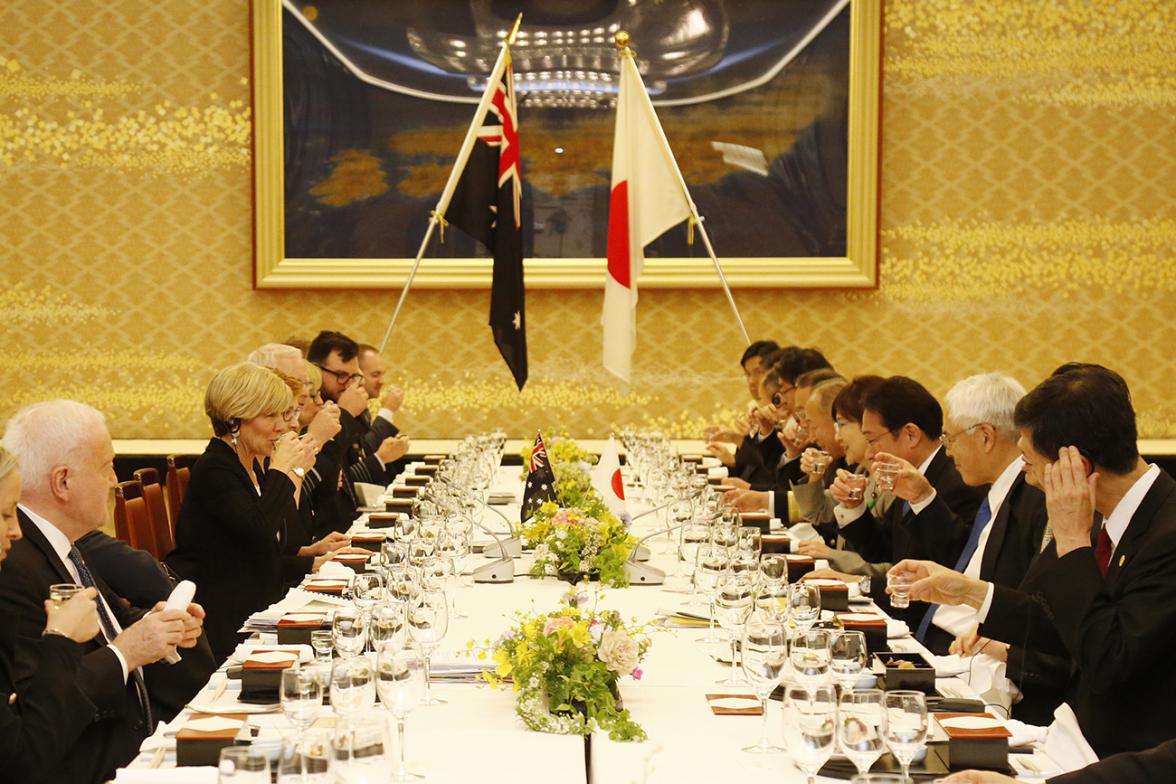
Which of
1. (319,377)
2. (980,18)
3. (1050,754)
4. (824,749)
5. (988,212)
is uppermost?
(980,18)

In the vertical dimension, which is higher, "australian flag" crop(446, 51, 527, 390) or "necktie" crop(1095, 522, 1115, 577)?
"australian flag" crop(446, 51, 527, 390)

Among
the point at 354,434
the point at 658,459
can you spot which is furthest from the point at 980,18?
the point at 354,434

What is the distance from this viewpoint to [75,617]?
9.09 ft

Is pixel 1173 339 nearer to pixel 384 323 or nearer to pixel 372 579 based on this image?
pixel 384 323

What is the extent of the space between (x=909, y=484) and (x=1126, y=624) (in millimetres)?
1652

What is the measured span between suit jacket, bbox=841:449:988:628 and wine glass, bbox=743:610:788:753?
1.56m

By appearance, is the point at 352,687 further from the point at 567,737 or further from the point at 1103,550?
the point at 1103,550

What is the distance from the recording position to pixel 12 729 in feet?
8.41

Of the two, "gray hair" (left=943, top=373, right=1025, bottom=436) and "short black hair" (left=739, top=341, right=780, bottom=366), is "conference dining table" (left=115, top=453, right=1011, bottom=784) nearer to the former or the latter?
"gray hair" (left=943, top=373, right=1025, bottom=436)

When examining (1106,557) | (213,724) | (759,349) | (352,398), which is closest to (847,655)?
(1106,557)

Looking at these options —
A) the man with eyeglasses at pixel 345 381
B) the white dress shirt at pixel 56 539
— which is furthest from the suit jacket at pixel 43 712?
the man with eyeglasses at pixel 345 381

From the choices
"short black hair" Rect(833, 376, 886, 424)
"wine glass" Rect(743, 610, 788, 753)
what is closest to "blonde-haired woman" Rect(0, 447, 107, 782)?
"wine glass" Rect(743, 610, 788, 753)

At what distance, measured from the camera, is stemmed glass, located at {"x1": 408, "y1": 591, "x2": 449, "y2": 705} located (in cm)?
274

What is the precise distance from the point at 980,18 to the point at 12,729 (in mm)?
7604
